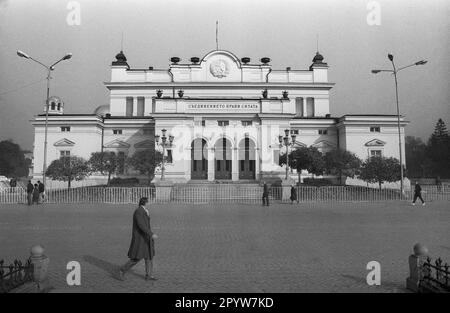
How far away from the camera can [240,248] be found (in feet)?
32.6

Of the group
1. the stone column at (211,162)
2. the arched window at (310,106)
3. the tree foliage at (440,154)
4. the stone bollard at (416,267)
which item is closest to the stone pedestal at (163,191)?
the stone column at (211,162)

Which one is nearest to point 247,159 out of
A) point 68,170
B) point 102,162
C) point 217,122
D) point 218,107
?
point 217,122

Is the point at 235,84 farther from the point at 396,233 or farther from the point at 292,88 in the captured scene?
the point at 396,233

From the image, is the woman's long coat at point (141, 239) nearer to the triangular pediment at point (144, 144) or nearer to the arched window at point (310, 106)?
the triangular pediment at point (144, 144)

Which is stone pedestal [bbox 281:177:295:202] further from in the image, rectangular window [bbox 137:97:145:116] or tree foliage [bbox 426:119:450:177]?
tree foliage [bbox 426:119:450:177]

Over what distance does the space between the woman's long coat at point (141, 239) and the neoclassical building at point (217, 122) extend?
95.2 feet

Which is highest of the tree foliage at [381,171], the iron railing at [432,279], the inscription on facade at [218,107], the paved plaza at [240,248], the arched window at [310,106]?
the arched window at [310,106]

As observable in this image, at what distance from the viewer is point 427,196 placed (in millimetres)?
27859

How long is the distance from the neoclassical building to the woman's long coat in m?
29.0

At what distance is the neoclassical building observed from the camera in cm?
3781

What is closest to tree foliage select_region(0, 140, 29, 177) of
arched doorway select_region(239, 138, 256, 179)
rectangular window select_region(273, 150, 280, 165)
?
arched doorway select_region(239, 138, 256, 179)

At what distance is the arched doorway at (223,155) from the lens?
39.1 m

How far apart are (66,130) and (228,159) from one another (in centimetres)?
1852

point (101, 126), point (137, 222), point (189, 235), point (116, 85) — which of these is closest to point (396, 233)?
point (189, 235)
